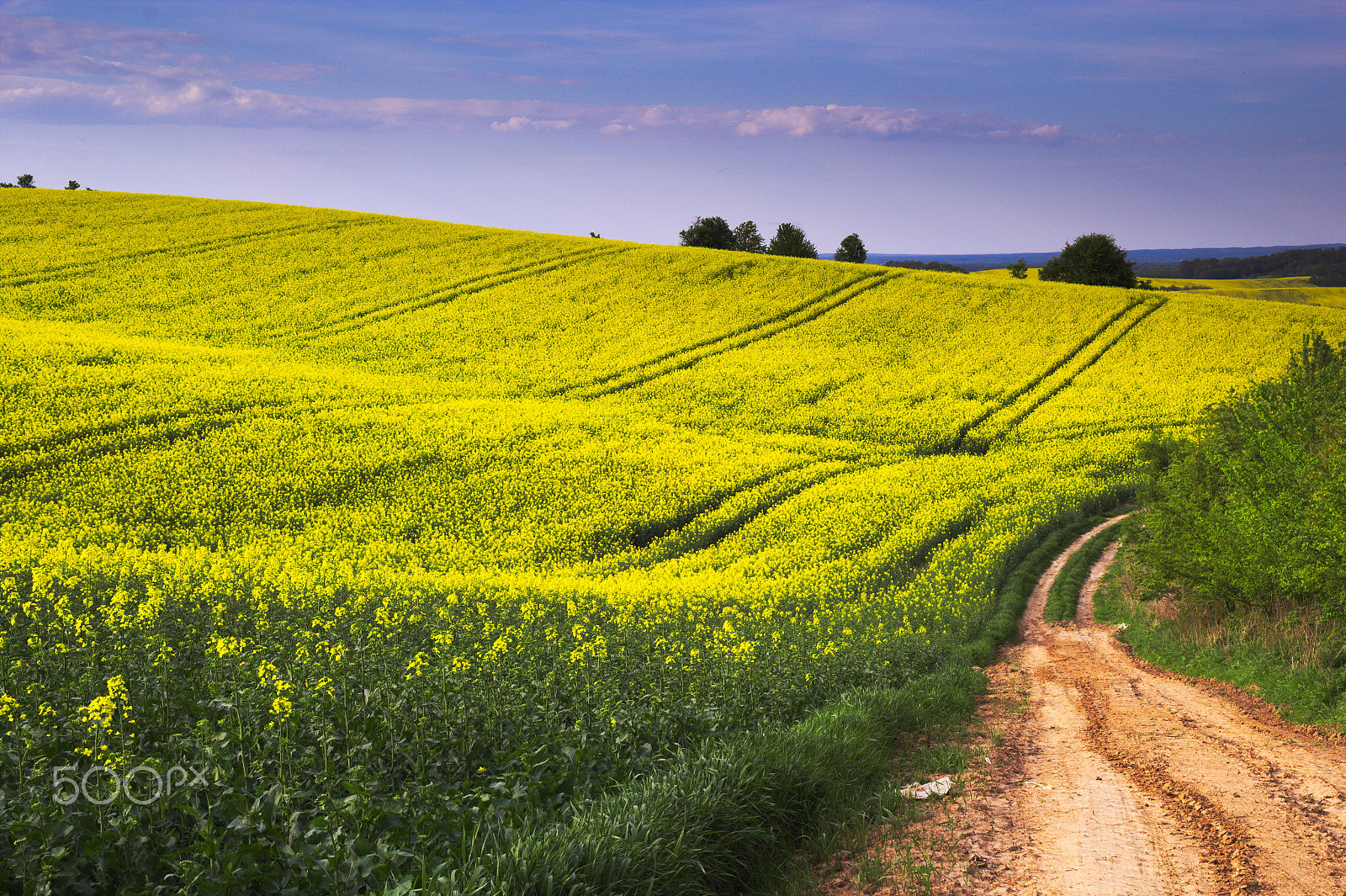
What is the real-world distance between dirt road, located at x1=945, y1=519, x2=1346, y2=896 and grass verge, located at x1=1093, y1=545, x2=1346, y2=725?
25.1 inches

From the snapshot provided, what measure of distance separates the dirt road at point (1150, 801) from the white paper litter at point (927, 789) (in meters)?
0.24

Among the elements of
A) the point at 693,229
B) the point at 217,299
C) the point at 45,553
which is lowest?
the point at 45,553

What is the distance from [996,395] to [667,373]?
53.8ft

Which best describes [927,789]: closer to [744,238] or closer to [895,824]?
[895,824]

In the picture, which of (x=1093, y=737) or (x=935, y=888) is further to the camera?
(x=1093, y=737)

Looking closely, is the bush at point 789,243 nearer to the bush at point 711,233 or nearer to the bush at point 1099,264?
the bush at point 711,233

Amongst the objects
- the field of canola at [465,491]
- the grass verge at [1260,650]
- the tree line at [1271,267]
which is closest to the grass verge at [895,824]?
the field of canola at [465,491]

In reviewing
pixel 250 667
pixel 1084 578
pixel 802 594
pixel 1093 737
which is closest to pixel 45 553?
pixel 250 667

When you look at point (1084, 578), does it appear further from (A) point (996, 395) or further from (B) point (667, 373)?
(B) point (667, 373)

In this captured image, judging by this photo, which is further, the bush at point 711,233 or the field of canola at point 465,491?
the bush at point 711,233

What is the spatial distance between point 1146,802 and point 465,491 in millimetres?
22280

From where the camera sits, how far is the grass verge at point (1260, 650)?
11195 mm

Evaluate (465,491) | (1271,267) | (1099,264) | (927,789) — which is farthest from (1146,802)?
(1271,267)

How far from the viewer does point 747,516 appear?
26984 mm
